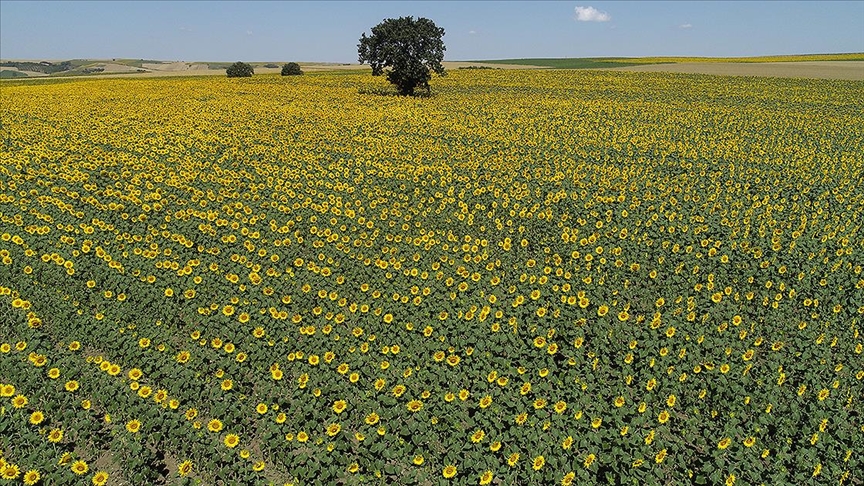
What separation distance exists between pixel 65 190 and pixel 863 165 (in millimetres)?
23231

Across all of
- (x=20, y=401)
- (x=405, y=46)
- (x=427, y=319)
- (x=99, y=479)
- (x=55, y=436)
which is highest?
(x=405, y=46)

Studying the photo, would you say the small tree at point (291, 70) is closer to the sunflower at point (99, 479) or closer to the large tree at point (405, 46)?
the large tree at point (405, 46)

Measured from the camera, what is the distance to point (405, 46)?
33219 mm

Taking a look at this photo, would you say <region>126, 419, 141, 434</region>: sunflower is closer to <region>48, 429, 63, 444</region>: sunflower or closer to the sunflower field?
the sunflower field

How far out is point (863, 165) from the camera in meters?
16.5

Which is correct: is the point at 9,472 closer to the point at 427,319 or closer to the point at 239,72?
the point at 427,319

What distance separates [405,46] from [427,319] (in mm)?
29318

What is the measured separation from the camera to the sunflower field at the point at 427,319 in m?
5.34

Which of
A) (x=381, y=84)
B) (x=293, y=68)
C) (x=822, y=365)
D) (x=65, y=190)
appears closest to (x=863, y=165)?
(x=822, y=365)

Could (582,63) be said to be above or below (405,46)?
above

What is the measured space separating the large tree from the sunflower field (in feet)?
60.2

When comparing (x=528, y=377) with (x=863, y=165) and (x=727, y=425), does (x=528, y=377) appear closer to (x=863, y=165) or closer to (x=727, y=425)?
(x=727, y=425)

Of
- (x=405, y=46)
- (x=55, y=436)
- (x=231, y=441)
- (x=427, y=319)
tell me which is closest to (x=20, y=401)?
(x=55, y=436)

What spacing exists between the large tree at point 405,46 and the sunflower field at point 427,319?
18.3m
